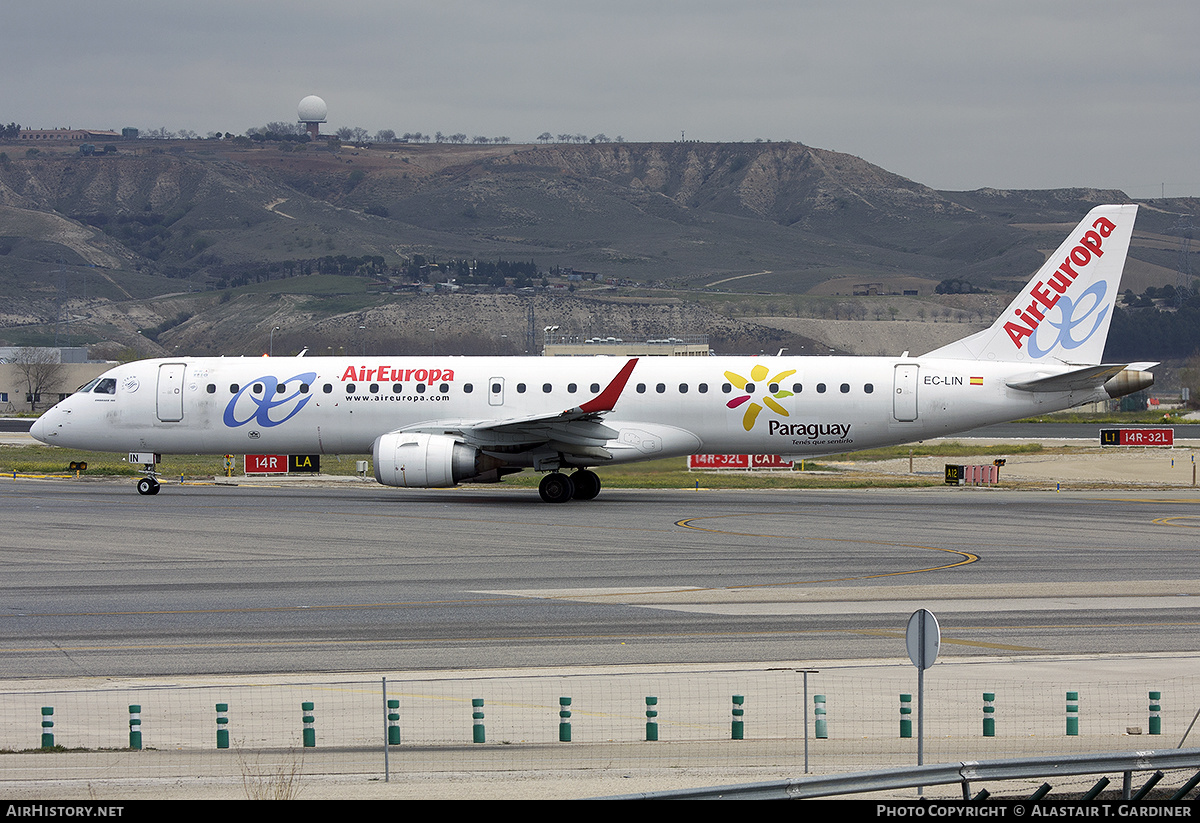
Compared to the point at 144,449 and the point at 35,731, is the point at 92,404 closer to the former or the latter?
the point at 144,449

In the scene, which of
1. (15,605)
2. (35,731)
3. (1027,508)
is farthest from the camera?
(1027,508)

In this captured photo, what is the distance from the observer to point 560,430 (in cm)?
3872

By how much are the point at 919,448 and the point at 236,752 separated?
60.9 m

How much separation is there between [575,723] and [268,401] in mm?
28756

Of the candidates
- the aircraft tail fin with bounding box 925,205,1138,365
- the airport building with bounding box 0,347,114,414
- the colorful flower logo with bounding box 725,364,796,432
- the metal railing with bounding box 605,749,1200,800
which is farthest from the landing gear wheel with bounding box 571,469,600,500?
the airport building with bounding box 0,347,114,414

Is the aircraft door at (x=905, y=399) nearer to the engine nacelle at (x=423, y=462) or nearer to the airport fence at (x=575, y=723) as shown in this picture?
the engine nacelle at (x=423, y=462)

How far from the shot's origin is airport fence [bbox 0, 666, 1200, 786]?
13.1 m

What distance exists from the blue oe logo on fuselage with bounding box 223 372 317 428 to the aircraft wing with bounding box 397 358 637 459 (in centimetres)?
460

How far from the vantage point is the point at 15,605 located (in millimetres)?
22359

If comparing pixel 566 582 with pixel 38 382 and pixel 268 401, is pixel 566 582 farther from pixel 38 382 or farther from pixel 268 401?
pixel 38 382

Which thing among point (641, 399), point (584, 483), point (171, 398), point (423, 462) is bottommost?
point (584, 483)

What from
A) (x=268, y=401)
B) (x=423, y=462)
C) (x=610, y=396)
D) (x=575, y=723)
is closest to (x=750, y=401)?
(x=610, y=396)

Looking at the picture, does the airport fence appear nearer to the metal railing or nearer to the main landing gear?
the metal railing
